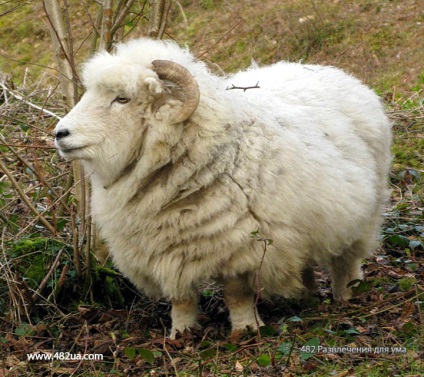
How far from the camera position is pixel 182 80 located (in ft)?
14.1

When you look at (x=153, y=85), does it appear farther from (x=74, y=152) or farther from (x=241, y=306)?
(x=241, y=306)

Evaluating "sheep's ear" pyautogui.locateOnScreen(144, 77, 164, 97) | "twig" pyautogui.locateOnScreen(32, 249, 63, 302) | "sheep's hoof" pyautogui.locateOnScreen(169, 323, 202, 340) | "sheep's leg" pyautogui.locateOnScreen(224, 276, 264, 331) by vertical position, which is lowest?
"twig" pyautogui.locateOnScreen(32, 249, 63, 302)

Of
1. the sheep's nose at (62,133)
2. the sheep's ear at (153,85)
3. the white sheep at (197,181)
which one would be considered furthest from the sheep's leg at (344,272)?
the sheep's nose at (62,133)

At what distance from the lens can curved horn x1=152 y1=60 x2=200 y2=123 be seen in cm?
425

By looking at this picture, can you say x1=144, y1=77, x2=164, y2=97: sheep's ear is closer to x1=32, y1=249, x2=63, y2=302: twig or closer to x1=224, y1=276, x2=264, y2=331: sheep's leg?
x1=224, y1=276, x2=264, y2=331: sheep's leg

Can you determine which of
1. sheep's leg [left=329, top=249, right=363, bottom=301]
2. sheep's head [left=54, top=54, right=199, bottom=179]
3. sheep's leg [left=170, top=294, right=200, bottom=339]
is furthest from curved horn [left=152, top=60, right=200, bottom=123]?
sheep's leg [left=329, top=249, right=363, bottom=301]

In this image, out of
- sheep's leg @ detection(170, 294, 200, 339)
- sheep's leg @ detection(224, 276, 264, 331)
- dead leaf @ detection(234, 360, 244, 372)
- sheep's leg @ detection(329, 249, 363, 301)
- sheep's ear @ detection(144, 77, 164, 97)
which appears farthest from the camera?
sheep's leg @ detection(329, 249, 363, 301)

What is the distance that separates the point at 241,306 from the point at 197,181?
2.67 ft

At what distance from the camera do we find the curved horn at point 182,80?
425 centimetres

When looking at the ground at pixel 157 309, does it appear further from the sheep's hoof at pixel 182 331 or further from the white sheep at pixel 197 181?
the white sheep at pixel 197 181

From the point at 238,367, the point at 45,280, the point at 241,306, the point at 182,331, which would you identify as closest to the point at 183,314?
the point at 182,331

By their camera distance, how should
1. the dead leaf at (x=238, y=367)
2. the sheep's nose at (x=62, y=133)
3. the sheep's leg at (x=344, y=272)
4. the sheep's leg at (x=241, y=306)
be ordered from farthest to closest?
the sheep's leg at (x=344, y=272) < the sheep's leg at (x=241, y=306) < the sheep's nose at (x=62, y=133) < the dead leaf at (x=238, y=367)

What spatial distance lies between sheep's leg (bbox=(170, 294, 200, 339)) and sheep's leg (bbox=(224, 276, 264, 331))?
234mm

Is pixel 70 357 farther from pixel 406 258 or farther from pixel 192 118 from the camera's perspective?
pixel 406 258
